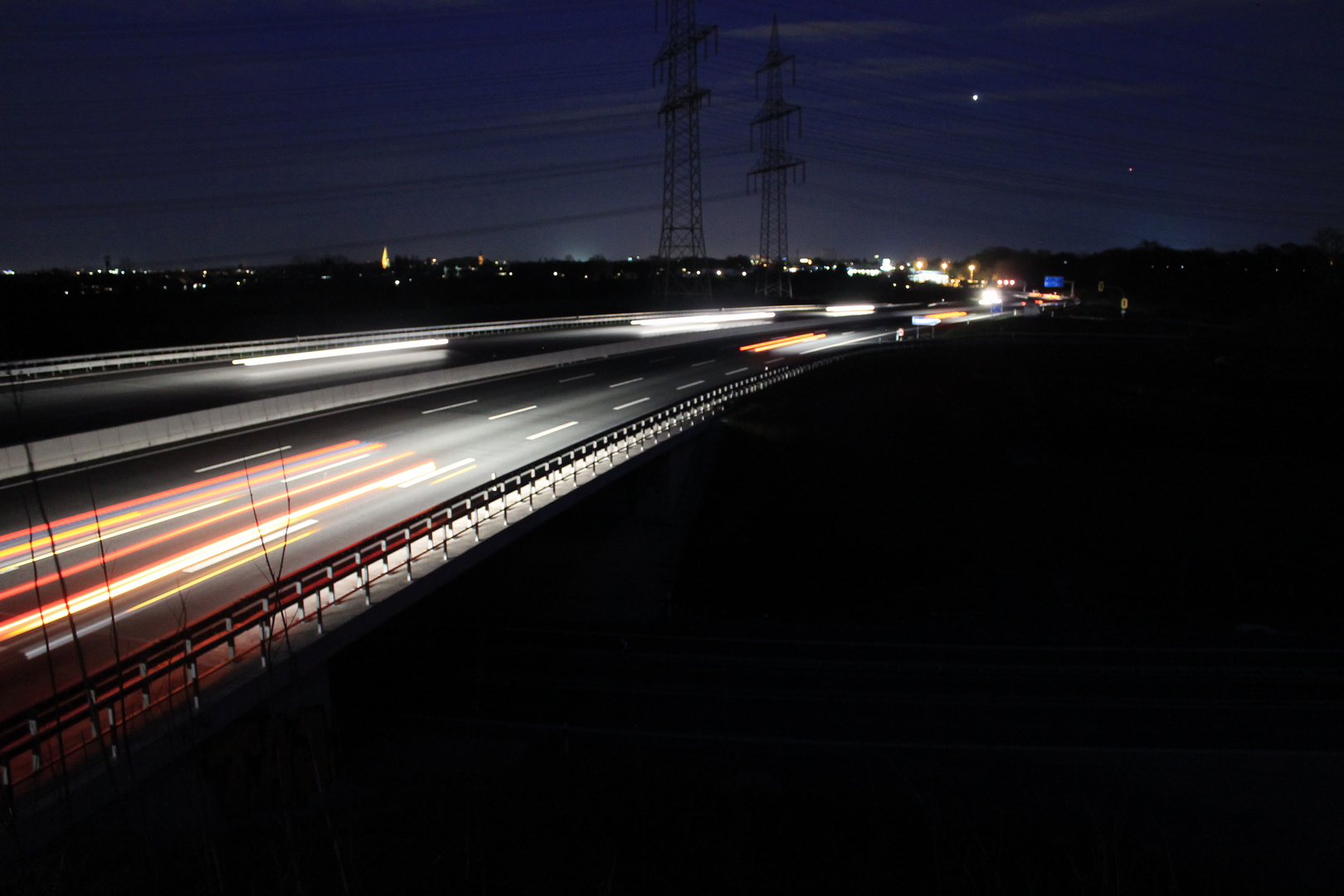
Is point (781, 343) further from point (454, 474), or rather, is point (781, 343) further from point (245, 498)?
point (245, 498)

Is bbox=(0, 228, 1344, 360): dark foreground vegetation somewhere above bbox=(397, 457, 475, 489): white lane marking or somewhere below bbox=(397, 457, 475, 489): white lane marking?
above

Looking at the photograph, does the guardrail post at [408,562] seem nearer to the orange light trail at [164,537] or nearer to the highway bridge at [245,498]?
the highway bridge at [245,498]

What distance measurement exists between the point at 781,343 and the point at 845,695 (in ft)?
125

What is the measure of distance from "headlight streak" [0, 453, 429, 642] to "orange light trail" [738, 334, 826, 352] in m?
36.0

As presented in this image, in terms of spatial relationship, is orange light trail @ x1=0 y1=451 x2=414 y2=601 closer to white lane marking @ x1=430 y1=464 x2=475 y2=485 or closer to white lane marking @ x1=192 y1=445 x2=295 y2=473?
white lane marking @ x1=430 y1=464 x2=475 y2=485

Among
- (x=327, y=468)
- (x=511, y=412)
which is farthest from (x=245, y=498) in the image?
(x=511, y=412)

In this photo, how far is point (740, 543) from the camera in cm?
2698

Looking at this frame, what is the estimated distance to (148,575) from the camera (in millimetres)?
11703

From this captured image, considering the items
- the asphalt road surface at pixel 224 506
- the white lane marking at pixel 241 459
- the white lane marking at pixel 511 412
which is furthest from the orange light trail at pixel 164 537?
the white lane marking at pixel 511 412

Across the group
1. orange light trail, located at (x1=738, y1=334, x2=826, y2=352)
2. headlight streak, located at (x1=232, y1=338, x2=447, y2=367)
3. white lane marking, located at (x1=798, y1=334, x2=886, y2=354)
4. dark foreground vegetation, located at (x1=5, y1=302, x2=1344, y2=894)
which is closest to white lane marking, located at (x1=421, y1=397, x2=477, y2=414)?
dark foreground vegetation, located at (x1=5, y1=302, x2=1344, y2=894)

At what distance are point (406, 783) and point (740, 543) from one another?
1665 centimetres

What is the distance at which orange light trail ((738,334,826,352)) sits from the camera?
4944cm

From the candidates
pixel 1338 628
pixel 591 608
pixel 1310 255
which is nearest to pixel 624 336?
pixel 591 608

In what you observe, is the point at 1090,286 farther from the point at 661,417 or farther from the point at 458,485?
the point at 458,485
